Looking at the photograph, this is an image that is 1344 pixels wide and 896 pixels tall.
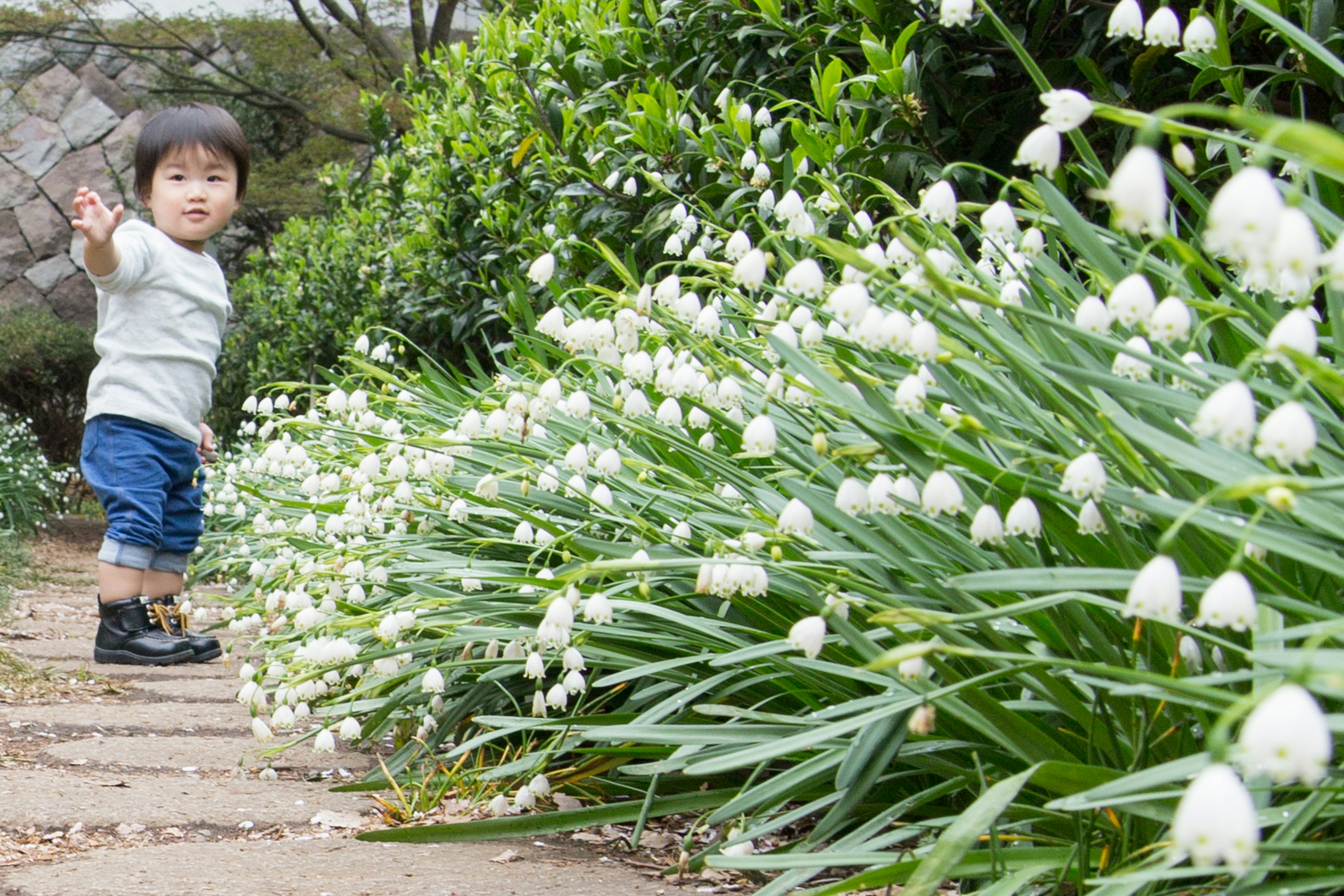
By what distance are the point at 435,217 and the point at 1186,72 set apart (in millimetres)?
3094

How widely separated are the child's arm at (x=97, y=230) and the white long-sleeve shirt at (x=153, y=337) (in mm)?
79

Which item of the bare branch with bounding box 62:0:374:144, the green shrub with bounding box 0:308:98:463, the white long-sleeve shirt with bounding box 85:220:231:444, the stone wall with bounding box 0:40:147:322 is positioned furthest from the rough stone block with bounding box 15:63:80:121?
the white long-sleeve shirt with bounding box 85:220:231:444

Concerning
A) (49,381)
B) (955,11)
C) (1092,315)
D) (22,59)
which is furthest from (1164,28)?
(22,59)

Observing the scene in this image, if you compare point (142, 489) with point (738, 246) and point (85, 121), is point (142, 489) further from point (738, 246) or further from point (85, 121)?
point (85, 121)

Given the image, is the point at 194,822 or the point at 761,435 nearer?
the point at 761,435

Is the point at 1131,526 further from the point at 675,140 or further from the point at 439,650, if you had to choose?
the point at 675,140

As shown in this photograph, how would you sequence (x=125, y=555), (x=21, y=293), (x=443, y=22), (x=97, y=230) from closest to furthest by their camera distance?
(x=97, y=230) → (x=125, y=555) → (x=443, y=22) → (x=21, y=293)

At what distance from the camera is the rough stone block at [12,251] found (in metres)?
14.9

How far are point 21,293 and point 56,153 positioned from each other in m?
1.92

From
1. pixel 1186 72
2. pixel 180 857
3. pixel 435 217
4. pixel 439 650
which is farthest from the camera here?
pixel 435 217

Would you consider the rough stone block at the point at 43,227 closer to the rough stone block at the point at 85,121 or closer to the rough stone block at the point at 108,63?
the rough stone block at the point at 85,121

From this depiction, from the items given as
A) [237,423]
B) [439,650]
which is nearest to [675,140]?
[439,650]

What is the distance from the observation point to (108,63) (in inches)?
621

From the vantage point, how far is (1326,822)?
1146 millimetres
